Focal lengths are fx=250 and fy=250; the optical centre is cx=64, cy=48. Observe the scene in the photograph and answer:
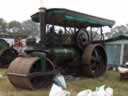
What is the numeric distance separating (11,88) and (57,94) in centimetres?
366

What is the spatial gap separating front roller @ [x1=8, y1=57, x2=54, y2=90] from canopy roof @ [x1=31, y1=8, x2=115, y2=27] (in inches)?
66.9

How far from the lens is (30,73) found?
604 centimetres

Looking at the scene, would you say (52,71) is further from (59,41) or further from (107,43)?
(107,43)

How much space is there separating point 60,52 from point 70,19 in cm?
106

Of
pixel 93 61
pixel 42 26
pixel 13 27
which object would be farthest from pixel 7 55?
pixel 13 27

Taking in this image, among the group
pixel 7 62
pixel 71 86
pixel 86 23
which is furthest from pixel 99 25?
pixel 7 62

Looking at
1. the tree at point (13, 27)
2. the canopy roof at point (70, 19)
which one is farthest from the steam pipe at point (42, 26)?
the tree at point (13, 27)

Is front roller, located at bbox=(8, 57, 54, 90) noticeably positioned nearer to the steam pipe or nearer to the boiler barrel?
the boiler barrel

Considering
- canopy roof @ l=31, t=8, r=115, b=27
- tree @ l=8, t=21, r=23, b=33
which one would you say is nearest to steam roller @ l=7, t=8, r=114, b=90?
canopy roof @ l=31, t=8, r=115, b=27

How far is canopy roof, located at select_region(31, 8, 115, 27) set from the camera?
24.5 feet

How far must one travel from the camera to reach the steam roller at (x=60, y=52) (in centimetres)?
631

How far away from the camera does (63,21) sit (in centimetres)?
811

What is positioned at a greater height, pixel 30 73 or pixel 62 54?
pixel 62 54

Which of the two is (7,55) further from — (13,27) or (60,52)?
(13,27)
